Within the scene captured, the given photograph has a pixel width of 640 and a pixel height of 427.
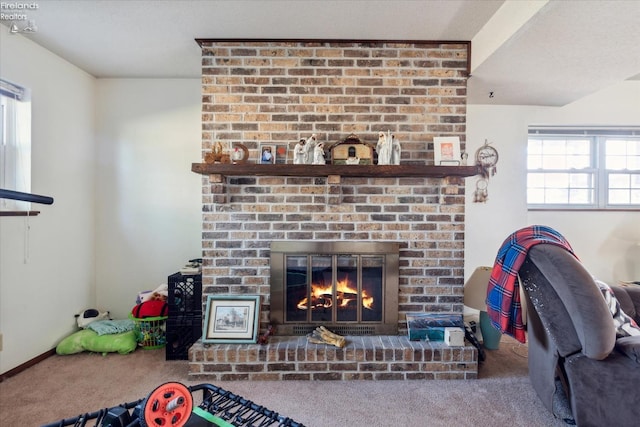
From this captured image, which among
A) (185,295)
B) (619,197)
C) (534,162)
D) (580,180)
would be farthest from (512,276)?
(619,197)

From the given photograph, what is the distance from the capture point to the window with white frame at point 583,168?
3359mm

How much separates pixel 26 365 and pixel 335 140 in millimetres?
2750

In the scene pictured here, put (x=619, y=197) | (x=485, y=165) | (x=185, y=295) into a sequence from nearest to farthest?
(x=185, y=295) < (x=485, y=165) < (x=619, y=197)

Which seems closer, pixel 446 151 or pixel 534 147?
pixel 446 151

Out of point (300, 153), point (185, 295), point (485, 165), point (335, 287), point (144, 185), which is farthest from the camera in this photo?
point (485, 165)

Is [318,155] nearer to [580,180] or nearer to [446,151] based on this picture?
[446,151]

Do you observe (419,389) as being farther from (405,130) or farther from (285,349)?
(405,130)

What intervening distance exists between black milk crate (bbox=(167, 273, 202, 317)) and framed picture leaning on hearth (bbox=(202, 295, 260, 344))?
230 millimetres

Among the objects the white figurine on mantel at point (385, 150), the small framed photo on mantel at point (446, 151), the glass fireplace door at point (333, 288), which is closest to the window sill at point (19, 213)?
the glass fireplace door at point (333, 288)

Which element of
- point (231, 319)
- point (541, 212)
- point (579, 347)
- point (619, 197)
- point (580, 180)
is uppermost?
point (580, 180)

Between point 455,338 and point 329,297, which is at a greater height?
point 329,297

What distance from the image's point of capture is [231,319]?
234 cm

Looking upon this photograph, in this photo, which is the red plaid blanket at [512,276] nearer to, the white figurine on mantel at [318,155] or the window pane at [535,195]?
the white figurine on mantel at [318,155]

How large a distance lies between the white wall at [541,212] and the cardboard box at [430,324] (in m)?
0.99
